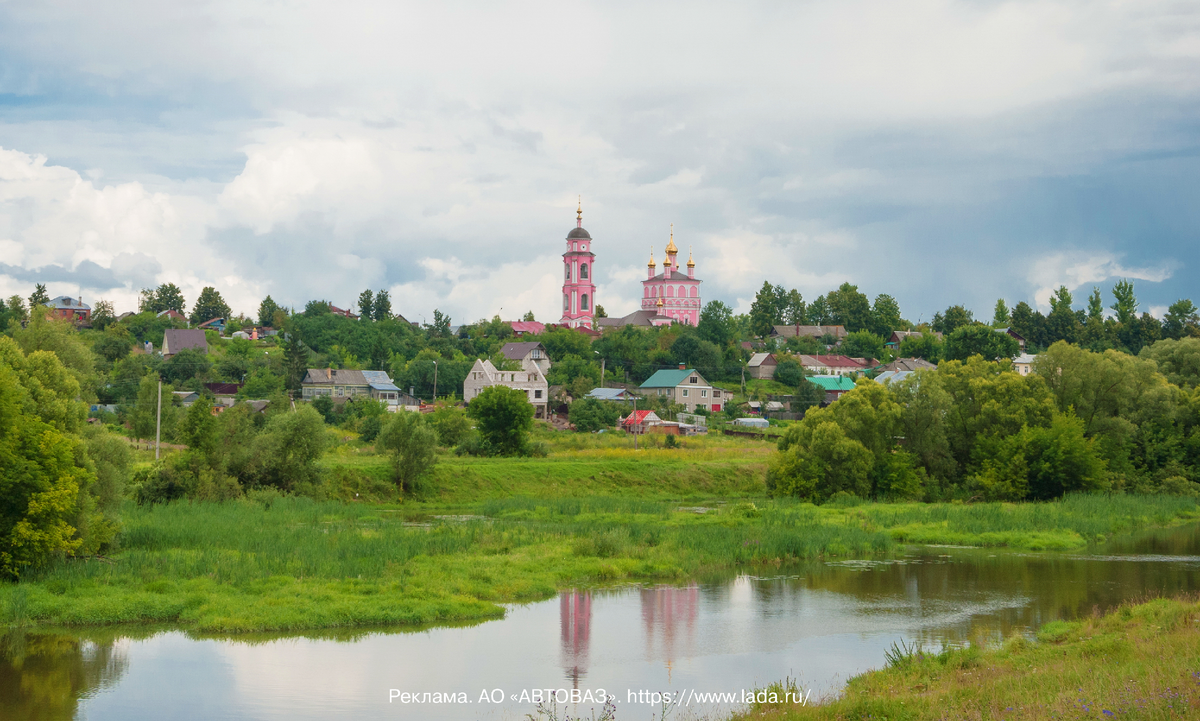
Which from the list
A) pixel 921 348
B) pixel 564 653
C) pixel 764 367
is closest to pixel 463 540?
pixel 564 653

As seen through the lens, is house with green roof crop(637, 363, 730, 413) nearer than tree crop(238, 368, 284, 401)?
No

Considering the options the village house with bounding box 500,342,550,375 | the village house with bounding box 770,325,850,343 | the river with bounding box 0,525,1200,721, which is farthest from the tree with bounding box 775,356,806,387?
the river with bounding box 0,525,1200,721

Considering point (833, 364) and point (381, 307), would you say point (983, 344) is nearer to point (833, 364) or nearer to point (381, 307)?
point (833, 364)

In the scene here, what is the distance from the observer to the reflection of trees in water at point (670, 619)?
18.3 m

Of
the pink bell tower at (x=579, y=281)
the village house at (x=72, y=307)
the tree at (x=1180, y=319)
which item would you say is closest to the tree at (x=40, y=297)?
the village house at (x=72, y=307)

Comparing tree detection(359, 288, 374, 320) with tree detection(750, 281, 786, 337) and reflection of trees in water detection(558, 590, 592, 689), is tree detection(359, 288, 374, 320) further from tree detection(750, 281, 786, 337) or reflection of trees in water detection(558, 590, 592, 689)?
reflection of trees in water detection(558, 590, 592, 689)

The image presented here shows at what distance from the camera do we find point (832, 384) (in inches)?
3401

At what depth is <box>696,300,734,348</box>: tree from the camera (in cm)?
9750

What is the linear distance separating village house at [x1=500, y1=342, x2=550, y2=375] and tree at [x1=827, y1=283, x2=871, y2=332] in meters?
42.1

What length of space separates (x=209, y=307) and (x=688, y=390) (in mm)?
59582

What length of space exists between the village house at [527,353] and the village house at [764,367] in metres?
19.0

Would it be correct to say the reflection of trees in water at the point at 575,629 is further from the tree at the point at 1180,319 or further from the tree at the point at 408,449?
the tree at the point at 1180,319

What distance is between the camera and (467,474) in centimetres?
4494

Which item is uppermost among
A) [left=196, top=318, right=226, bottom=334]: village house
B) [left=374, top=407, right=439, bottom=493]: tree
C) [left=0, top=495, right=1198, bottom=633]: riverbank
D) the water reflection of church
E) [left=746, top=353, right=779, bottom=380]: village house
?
[left=196, top=318, right=226, bottom=334]: village house
